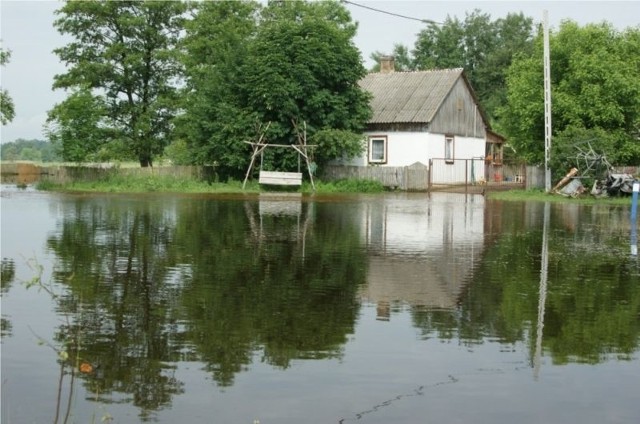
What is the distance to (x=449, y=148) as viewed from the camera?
51.7 metres

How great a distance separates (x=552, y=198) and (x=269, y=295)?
29626 mm

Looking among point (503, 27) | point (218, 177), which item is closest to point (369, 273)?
point (218, 177)

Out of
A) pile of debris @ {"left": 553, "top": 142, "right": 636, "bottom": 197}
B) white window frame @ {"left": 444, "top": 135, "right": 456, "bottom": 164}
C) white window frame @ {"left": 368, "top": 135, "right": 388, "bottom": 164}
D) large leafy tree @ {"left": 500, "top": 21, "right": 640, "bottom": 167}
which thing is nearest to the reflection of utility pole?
pile of debris @ {"left": 553, "top": 142, "right": 636, "bottom": 197}

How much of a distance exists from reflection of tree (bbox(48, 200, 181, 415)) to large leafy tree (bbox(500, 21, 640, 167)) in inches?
1149

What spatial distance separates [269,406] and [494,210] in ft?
83.0

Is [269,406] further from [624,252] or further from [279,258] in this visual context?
[624,252]

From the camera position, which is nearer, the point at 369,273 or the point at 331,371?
the point at 331,371

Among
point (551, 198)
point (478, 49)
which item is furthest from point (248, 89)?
point (478, 49)

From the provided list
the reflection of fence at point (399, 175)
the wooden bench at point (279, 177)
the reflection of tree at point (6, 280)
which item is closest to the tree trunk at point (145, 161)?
the wooden bench at point (279, 177)

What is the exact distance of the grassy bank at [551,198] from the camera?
36625 millimetres

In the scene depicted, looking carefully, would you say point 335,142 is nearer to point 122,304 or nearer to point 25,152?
point 122,304

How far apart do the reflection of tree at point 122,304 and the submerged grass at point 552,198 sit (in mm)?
21847

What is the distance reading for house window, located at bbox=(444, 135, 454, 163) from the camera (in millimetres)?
51031

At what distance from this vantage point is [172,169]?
49781 millimetres
